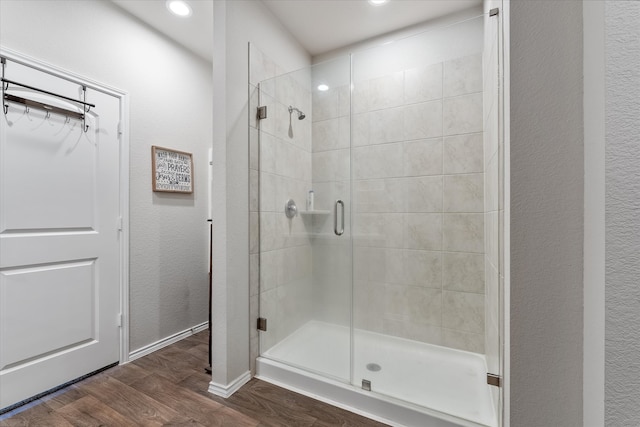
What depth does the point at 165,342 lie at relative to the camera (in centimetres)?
235

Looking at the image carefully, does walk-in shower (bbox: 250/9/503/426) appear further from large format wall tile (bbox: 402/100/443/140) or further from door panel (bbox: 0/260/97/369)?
door panel (bbox: 0/260/97/369)

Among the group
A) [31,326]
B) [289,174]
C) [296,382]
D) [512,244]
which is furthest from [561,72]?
[31,326]

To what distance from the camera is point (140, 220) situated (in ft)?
7.23

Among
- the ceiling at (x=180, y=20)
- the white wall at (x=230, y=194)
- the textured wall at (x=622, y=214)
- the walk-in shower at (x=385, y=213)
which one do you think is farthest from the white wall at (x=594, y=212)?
the ceiling at (x=180, y=20)

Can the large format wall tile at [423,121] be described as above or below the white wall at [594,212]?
above

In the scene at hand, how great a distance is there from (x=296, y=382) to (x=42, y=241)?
5.88 ft

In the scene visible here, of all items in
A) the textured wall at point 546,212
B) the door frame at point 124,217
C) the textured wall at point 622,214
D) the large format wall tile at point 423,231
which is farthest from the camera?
the door frame at point 124,217

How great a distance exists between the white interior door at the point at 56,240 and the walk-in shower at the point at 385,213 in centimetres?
108

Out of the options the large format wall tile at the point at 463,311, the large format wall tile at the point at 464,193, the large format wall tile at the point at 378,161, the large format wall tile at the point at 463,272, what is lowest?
the large format wall tile at the point at 463,311

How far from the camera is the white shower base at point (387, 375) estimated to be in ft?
4.81

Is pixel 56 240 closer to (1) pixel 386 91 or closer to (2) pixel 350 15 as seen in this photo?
(1) pixel 386 91

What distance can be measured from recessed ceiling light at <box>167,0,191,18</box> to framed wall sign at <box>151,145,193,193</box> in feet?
3.37

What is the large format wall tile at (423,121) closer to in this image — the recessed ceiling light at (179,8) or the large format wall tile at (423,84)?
the large format wall tile at (423,84)

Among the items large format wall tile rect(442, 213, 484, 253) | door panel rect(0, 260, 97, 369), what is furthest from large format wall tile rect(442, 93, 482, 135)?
door panel rect(0, 260, 97, 369)
